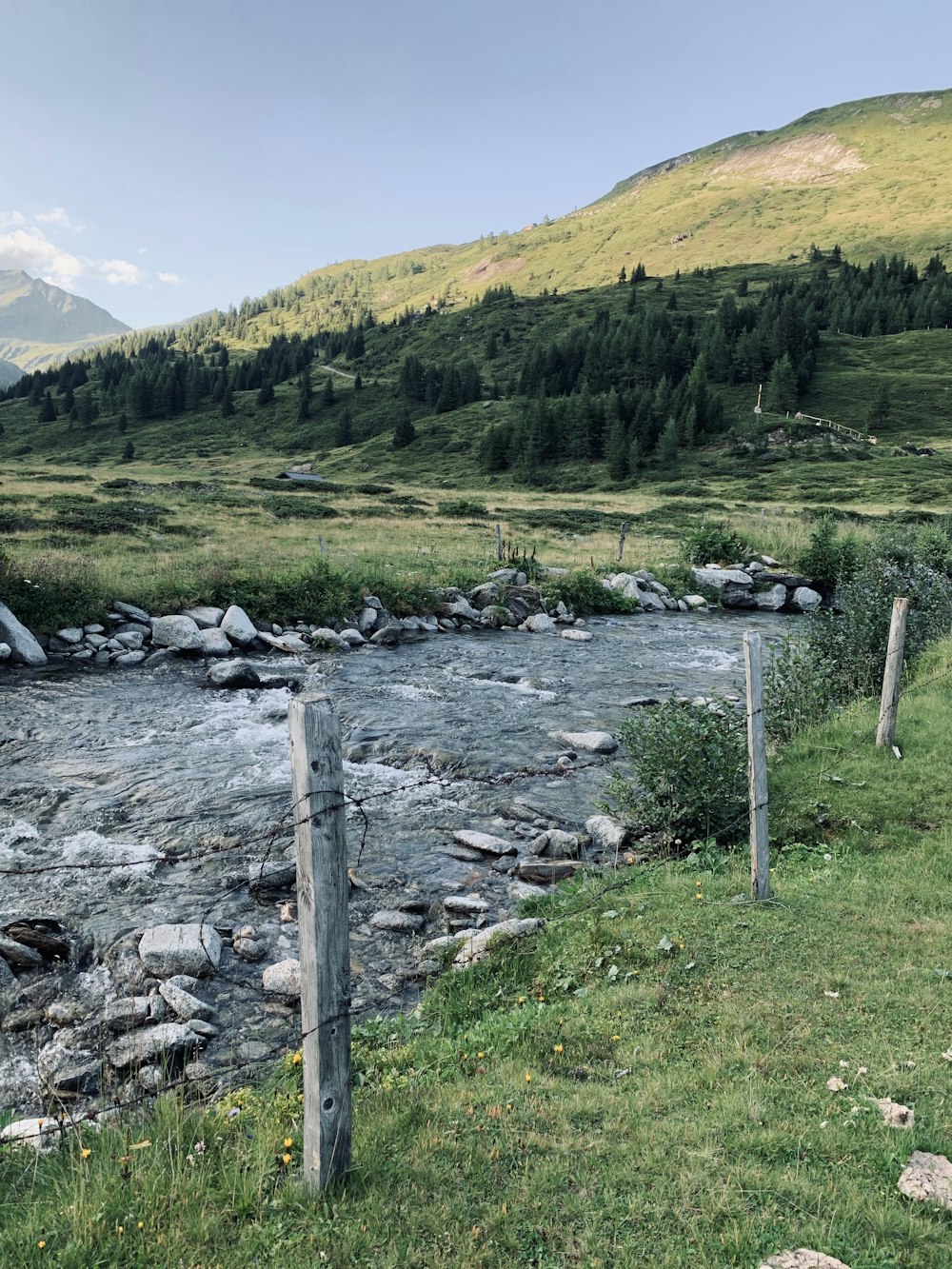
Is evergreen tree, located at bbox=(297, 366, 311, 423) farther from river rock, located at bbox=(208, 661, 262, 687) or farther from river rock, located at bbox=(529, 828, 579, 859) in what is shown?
river rock, located at bbox=(529, 828, 579, 859)

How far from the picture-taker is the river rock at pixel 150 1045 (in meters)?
6.02

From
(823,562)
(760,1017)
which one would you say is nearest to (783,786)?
(760,1017)

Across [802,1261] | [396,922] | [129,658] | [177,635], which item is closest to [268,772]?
[396,922]

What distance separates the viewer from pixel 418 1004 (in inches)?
273

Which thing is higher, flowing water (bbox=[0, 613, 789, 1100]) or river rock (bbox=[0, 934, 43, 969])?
river rock (bbox=[0, 934, 43, 969])

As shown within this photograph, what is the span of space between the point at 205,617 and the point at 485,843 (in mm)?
14063

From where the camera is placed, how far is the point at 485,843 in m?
10.3

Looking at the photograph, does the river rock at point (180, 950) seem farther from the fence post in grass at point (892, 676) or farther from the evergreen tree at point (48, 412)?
the evergreen tree at point (48, 412)

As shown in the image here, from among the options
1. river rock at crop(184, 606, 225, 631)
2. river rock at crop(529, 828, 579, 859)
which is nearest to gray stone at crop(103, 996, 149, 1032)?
river rock at crop(529, 828, 579, 859)

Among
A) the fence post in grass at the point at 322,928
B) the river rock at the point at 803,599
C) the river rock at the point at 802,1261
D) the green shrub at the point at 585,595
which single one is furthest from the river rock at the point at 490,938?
the river rock at the point at 803,599

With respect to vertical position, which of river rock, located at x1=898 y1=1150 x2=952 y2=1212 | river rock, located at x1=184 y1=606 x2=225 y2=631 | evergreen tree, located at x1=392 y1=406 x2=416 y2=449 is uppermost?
evergreen tree, located at x1=392 y1=406 x2=416 y2=449

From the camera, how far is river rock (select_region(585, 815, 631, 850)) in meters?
10.3

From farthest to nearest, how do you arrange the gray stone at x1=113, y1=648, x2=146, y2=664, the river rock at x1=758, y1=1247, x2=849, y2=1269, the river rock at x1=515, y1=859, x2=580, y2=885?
the gray stone at x1=113, y1=648, x2=146, y2=664 → the river rock at x1=515, y1=859, x2=580, y2=885 → the river rock at x1=758, y1=1247, x2=849, y2=1269

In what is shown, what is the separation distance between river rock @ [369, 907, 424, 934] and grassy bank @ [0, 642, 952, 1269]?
1.39m
